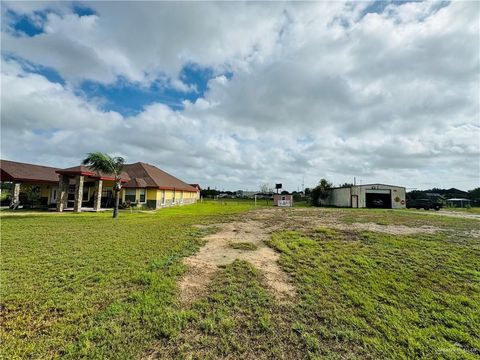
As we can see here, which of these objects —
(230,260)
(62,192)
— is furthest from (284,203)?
(230,260)

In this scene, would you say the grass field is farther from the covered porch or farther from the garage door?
the garage door

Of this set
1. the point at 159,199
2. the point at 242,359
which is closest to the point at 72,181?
the point at 159,199

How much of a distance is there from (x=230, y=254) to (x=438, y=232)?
9.93 metres

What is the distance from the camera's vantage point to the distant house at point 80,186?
64.3 ft

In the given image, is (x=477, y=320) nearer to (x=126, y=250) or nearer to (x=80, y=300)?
(x=80, y=300)

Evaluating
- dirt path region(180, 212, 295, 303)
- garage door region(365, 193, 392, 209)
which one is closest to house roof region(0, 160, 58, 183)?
dirt path region(180, 212, 295, 303)

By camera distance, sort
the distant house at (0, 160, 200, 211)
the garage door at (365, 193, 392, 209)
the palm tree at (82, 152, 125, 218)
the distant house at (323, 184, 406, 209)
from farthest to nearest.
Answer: the garage door at (365, 193, 392, 209)
the distant house at (323, 184, 406, 209)
the distant house at (0, 160, 200, 211)
the palm tree at (82, 152, 125, 218)

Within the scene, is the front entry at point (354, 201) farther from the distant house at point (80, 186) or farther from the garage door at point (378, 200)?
the distant house at point (80, 186)

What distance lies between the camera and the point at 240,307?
4309 mm

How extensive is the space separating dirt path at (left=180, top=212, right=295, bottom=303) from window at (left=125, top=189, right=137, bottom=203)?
18272 mm

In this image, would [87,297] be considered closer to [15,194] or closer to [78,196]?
[78,196]

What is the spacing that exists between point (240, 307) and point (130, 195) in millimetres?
24036

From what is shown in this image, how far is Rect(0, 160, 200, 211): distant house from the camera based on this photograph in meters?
19.6

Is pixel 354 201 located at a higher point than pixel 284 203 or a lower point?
higher
